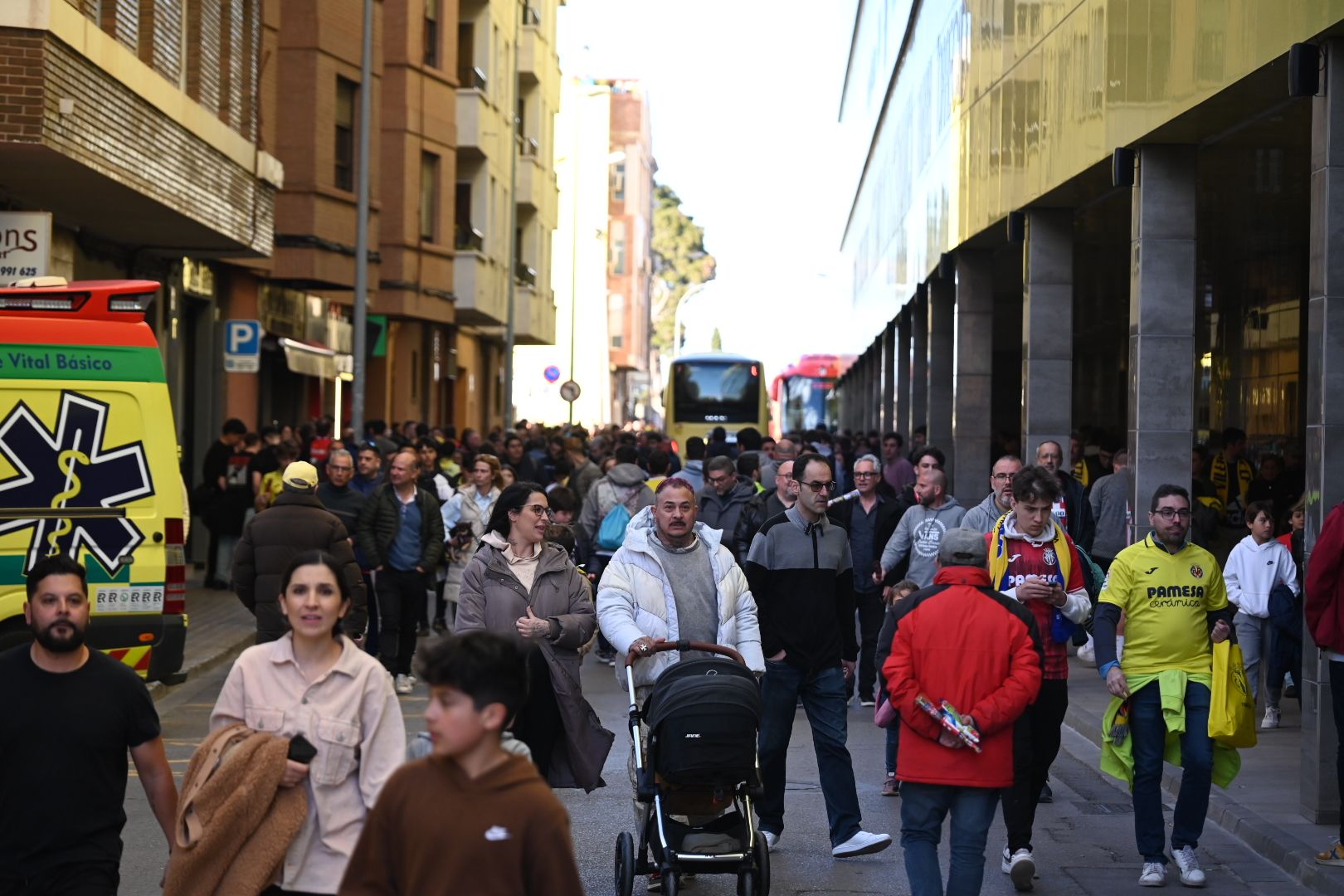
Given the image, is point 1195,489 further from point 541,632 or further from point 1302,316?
point 541,632

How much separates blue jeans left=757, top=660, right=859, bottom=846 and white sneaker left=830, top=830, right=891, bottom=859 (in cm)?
3

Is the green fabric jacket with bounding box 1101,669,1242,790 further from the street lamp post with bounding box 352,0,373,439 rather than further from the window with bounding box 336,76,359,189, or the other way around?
the window with bounding box 336,76,359,189

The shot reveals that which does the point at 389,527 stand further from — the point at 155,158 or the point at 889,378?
the point at 889,378

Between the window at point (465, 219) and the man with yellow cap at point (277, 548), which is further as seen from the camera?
the window at point (465, 219)

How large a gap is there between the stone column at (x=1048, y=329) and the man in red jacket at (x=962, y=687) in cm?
1260

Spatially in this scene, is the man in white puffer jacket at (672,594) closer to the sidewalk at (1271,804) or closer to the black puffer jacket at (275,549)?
the sidewalk at (1271,804)

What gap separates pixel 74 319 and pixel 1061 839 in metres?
6.17

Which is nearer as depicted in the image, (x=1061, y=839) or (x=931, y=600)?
(x=931, y=600)

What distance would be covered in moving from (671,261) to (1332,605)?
12833 cm

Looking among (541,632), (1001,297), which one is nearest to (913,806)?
(541,632)

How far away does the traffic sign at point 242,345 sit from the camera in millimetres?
21516

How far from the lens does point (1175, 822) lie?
8.80 metres

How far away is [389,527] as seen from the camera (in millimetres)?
14430

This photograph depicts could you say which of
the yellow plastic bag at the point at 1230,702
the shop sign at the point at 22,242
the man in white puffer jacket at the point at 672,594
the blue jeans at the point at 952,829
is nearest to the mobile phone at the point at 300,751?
the blue jeans at the point at 952,829
